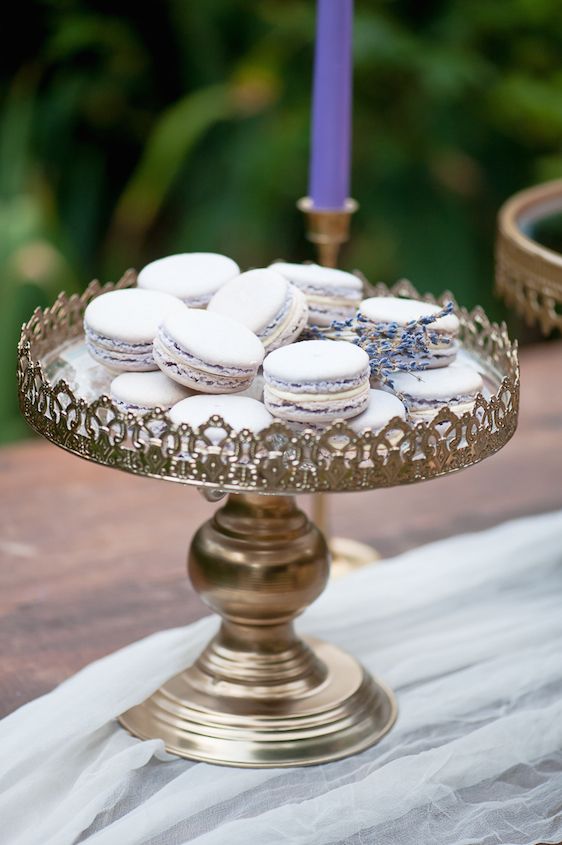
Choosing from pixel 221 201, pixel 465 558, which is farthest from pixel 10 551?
pixel 221 201

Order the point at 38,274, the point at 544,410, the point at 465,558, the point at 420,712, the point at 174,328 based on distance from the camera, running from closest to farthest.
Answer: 1. the point at 174,328
2. the point at 420,712
3. the point at 465,558
4. the point at 544,410
5. the point at 38,274

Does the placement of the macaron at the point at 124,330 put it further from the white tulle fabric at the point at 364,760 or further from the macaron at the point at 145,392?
the white tulle fabric at the point at 364,760

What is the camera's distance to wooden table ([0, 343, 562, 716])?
0.86 meters

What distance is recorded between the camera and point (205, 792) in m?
0.67

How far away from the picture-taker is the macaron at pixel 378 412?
609 mm

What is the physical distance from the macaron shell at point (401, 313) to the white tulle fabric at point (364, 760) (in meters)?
0.25

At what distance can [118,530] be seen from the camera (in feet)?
3.39

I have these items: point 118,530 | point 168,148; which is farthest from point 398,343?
point 168,148

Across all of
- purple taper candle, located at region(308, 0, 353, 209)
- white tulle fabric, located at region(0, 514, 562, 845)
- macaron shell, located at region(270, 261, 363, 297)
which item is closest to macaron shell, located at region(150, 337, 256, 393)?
macaron shell, located at region(270, 261, 363, 297)

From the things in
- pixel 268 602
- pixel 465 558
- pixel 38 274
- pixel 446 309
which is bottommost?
pixel 38 274

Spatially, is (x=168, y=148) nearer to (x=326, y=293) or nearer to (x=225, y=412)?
(x=326, y=293)

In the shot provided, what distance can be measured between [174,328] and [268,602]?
19cm

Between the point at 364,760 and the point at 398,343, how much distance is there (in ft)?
0.83

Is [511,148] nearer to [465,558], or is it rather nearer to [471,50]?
[471,50]
